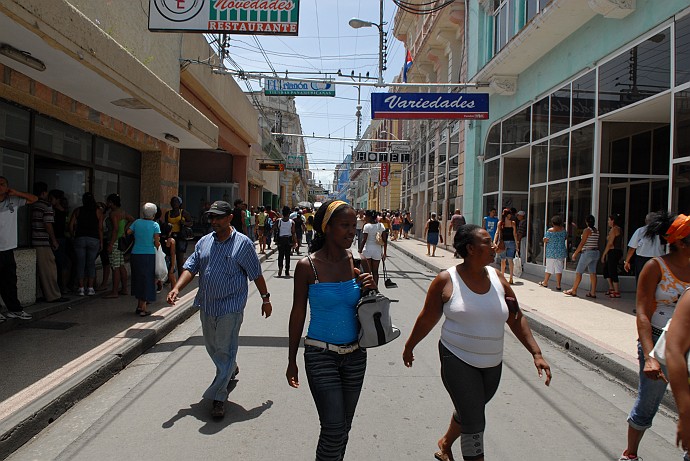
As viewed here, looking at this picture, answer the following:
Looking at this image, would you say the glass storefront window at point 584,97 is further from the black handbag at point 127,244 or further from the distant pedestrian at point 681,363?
the distant pedestrian at point 681,363

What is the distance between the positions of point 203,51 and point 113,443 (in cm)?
1289

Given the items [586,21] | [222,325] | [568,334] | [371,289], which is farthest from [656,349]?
[586,21]

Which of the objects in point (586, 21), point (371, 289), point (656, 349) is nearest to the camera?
point (656, 349)

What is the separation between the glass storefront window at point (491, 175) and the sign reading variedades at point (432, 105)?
9.99 feet

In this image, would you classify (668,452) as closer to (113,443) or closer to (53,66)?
(113,443)

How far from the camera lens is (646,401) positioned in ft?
11.0

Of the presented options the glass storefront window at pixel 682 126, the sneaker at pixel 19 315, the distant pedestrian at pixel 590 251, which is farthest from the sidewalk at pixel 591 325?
the sneaker at pixel 19 315

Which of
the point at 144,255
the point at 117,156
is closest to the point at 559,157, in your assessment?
the point at 144,255

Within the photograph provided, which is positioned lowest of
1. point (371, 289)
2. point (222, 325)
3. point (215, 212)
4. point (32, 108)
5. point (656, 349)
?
point (222, 325)

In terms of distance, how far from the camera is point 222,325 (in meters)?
4.58

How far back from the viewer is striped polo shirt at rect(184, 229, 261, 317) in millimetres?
4562

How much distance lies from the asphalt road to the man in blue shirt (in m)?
0.48

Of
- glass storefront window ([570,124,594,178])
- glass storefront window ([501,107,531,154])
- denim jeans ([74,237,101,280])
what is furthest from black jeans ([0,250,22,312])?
glass storefront window ([501,107,531,154])

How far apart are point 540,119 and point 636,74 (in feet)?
13.7
